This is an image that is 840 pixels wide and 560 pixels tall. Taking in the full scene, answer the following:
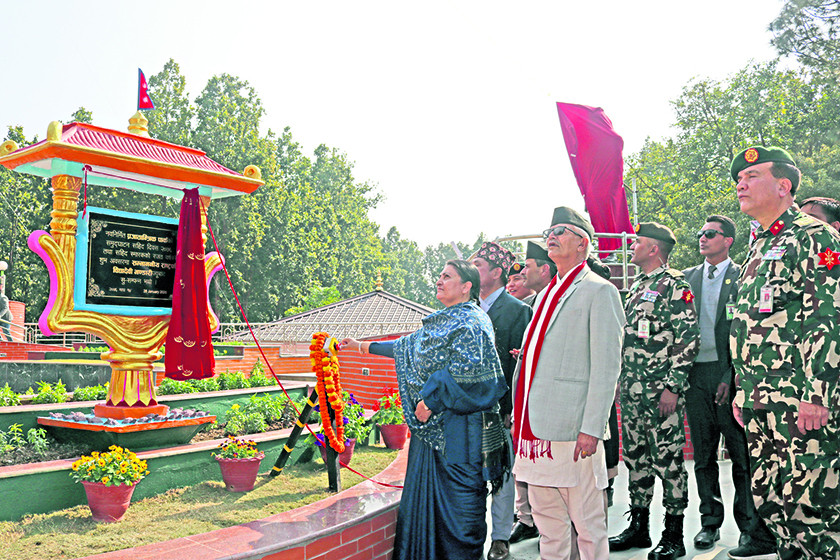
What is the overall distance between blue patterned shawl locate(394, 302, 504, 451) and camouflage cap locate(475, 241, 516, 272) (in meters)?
0.82

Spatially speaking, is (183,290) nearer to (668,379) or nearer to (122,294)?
A: (122,294)

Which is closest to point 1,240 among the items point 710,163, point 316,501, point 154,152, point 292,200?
point 292,200

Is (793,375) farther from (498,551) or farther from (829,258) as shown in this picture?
(498,551)

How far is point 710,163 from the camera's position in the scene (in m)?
29.8

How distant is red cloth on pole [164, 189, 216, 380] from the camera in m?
5.02

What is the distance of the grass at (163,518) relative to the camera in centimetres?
318

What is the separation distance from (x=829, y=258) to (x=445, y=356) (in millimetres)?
1991

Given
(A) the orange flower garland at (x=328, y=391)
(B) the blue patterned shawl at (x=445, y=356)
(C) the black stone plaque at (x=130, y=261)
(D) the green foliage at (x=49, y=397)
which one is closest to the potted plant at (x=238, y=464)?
(A) the orange flower garland at (x=328, y=391)

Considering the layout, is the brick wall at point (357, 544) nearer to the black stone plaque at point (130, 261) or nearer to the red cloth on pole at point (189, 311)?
the red cloth on pole at point (189, 311)

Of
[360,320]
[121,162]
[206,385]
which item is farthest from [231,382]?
[360,320]

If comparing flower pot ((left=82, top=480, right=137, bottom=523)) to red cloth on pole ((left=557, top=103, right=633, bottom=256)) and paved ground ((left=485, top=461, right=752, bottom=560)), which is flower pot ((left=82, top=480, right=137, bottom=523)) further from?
red cloth on pole ((left=557, top=103, right=633, bottom=256))

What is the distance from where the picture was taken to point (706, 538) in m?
4.09

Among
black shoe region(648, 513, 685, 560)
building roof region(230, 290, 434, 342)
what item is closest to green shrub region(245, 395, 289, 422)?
black shoe region(648, 513, 685, 560)

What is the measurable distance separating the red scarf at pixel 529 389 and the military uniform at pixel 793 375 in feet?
2.90
